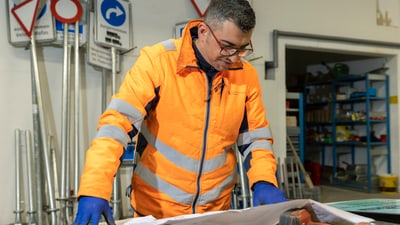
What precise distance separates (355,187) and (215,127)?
218 inches

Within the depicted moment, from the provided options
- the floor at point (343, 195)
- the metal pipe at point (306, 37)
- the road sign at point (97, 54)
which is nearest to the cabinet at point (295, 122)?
the floor at point (343, 195)

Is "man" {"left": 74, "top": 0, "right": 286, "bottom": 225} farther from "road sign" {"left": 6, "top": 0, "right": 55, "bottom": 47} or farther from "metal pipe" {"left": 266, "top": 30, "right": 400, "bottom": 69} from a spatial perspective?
"metal pipe" {"left": 266, "top": 30, "right": 400, "bottom": 69}

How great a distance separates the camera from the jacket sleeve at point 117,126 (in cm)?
126

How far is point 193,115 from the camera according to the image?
155 cm

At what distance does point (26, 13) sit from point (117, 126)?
261 cm

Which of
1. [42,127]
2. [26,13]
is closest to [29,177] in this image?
[42,127]

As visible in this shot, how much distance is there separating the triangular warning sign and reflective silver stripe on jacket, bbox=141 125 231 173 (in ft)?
7.79

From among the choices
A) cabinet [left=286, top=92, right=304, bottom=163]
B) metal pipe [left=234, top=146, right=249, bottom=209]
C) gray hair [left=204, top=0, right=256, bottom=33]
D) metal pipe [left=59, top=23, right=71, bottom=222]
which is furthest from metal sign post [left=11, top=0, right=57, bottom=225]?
cabinet [left=286, top=92, right=304, bottom=163]

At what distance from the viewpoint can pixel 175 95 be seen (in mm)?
1542

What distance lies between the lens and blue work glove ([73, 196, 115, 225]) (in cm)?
119

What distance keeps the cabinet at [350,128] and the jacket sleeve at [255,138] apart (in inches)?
197

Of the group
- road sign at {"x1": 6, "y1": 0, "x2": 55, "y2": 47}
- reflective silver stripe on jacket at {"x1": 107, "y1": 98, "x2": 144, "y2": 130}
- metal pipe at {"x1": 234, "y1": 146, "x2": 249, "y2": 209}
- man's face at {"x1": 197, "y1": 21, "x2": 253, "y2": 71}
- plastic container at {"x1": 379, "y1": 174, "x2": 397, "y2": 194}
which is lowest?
plastic container at {"x1": 379, "y1": 174, "x2": 397, "y2": 194}

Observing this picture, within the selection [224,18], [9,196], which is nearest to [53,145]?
[9,196]

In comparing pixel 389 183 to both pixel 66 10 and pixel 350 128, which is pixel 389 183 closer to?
pixel 350 128
